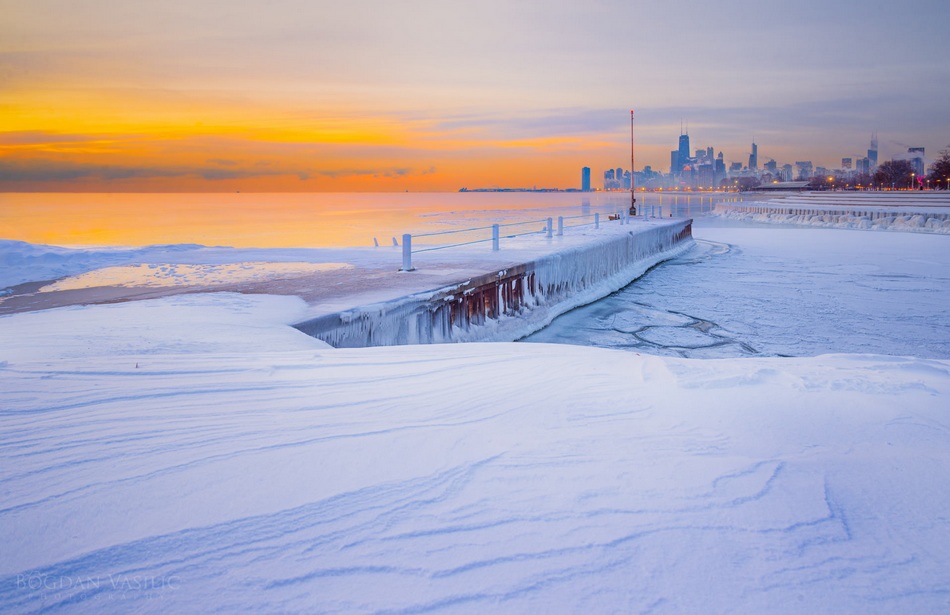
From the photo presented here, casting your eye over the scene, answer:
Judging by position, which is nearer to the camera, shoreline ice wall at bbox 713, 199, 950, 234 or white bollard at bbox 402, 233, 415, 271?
white bollard at bbox 402, 233, 415, 271

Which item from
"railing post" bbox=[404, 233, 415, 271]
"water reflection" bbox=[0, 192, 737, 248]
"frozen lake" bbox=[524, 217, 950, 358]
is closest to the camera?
"frozen lake" bbox=[524, 217, 950, 358]

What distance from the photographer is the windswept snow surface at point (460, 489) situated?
2.46m

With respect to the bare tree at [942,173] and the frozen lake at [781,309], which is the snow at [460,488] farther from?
the bare tree at [942,173]

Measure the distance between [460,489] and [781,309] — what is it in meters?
14.2

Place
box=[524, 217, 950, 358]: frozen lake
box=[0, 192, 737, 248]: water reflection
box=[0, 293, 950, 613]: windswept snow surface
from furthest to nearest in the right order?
box=[0, 192, 737, 248]: water reflection, box=[524, 217, 950, 358]: frozen lake, box=[0, 293, 950, 613]: windswept snow surface

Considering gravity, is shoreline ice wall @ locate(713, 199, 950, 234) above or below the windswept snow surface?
above

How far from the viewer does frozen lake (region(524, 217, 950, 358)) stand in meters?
11.8

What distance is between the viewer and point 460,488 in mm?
3209

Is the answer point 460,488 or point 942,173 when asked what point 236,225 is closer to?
point 460,488

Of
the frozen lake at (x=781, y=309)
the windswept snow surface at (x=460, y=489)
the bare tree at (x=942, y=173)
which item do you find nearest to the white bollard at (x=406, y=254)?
the frozen lake at (x=781, y=309)

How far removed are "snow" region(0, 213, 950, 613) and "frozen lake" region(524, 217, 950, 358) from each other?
6.59m

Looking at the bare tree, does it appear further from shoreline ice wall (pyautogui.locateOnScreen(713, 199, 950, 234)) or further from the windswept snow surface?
the windswept snow surface

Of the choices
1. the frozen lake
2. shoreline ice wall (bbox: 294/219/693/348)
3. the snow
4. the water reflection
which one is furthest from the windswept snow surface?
the water reflection

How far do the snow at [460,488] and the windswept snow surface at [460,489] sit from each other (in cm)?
1
